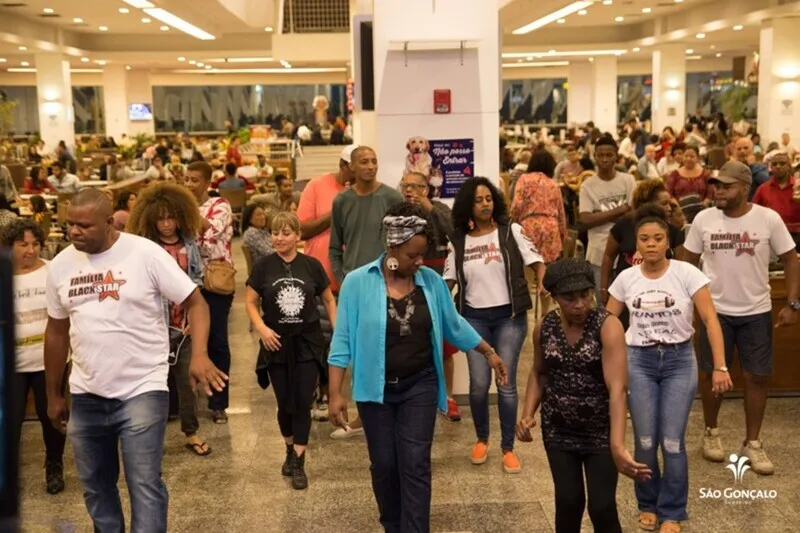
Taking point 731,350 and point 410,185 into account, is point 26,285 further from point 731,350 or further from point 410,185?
point 731,350

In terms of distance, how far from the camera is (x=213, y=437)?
7.43 metres

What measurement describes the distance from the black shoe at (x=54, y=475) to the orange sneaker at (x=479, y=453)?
94.8 inches

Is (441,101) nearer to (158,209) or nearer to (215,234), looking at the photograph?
(215,234)

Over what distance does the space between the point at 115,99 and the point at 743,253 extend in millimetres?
36740

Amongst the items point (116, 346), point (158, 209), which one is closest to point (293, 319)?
point (158, 209)

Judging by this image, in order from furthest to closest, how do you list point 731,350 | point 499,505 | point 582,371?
1. point 731,350
2. point 499,505
3. point 582,371

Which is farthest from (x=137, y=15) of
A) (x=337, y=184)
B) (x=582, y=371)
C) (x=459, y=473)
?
(x=582, y=371)

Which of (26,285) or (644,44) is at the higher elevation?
(644,44)

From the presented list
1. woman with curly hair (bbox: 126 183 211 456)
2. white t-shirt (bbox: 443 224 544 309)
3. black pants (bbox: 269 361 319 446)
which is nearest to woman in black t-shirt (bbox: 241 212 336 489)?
black pants (bbox: 269 361 319 446)

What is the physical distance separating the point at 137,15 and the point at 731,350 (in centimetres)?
2146

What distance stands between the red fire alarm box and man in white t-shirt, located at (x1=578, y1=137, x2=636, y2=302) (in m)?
1.14

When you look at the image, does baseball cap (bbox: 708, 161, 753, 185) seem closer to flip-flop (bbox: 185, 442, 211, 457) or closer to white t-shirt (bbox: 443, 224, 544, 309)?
white t-shirt (bbox: 443, 224, 544, 309)

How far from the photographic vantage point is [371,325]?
4.75m

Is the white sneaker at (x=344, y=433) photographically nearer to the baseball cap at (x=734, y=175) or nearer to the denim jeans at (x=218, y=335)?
the denim jeans at (x=218, y=335)
